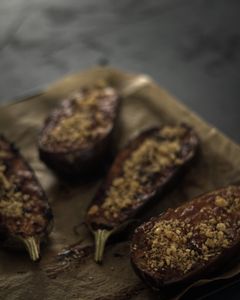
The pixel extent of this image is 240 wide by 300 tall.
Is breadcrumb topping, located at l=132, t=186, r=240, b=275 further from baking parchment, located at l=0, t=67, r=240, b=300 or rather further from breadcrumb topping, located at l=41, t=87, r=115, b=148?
breadcrumb topping, located at l=41, t=87, r=115, b=148

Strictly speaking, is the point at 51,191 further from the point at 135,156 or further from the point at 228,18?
the point at 228,18

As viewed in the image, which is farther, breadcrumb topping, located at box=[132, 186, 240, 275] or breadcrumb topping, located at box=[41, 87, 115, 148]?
breadcrumb topping, located at box=[41, 87, 115, 148]

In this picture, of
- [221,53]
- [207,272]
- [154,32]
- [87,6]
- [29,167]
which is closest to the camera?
[207,272]

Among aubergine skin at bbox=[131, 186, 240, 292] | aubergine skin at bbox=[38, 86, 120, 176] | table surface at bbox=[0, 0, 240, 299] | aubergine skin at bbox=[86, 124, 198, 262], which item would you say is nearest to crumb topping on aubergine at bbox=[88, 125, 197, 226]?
aubergine skin at bbox=[86, 124, 198, 262]

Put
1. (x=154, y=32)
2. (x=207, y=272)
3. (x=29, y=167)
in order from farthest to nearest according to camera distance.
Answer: (x=154, y=32) → (x=29, y=167) → (x=207, y=272)

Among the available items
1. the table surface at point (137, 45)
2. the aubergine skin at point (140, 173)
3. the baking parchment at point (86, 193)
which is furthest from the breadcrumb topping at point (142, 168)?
the table surface at point (137, 45)

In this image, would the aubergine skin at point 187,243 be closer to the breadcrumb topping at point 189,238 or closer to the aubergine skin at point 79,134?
the breadcrumb topping at point 189,238

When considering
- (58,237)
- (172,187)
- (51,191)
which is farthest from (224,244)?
(51,191)
